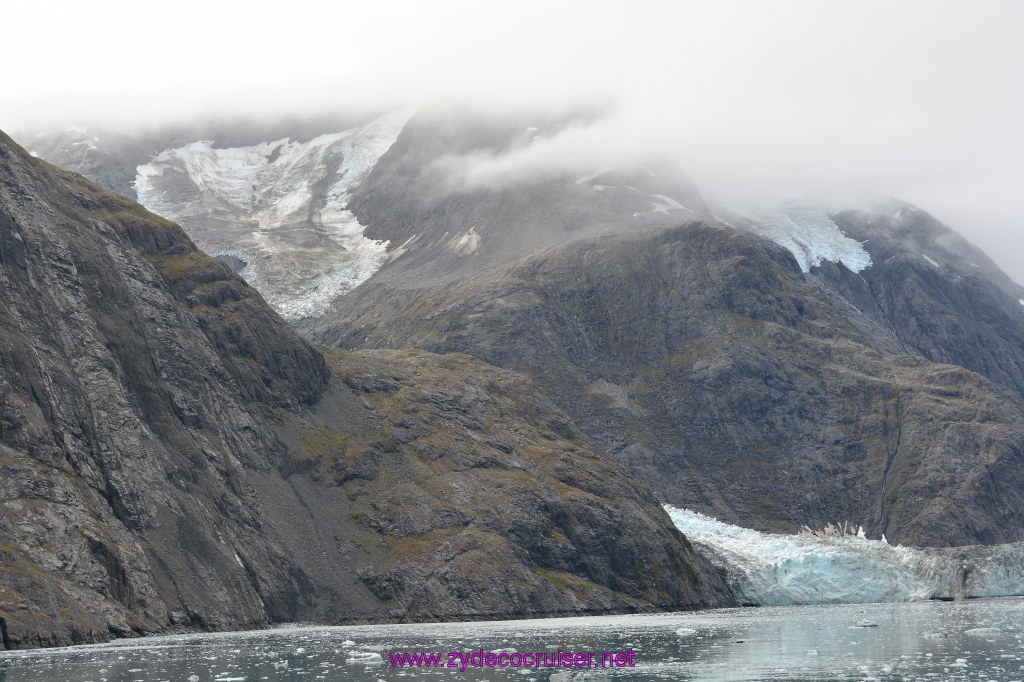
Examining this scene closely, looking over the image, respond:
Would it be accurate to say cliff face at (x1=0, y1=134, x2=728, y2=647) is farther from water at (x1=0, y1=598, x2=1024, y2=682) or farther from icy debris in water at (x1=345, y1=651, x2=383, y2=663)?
icy debris in water at (x1=345, y1=651, x2=383, y2=663)

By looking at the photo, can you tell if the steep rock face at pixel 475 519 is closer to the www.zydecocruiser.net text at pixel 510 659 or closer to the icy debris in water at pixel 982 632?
the www.zydecocruiser.net text at pixel 510 659

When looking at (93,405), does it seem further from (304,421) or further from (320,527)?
(304,421)

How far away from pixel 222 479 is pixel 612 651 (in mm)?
71586

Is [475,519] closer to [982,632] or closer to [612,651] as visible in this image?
[612,651]

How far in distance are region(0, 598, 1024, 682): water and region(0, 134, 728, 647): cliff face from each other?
10963 millimetres

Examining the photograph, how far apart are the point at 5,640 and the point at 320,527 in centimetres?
6641

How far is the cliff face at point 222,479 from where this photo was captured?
364 feet

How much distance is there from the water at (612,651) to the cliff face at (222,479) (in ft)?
36.0

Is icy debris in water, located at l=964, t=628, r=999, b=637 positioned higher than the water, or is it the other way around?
the water

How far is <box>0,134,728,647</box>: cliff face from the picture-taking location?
111m

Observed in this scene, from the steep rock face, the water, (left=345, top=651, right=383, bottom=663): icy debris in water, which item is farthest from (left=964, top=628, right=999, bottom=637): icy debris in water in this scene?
the steep rock face

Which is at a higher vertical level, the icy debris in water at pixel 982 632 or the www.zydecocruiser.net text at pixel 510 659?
the www.zydecocruiser.net text at pixel 510 659

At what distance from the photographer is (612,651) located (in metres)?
86.3

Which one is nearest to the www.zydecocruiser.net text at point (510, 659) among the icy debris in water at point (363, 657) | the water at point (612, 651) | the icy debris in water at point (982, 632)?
the icy debris in water at point (363, 657)
